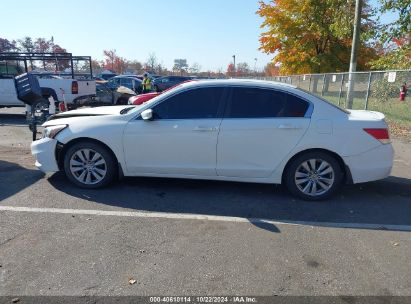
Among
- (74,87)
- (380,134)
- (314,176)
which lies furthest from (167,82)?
(380,134)

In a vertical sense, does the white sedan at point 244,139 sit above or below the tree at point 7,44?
below

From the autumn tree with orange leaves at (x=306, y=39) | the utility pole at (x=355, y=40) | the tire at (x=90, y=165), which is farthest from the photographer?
the autumn tree with orange leaves at (x=306, y=39)

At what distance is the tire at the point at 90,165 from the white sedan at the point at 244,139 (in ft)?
0.06

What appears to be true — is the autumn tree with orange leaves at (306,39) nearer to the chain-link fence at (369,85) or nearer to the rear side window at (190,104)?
the chain-link fence at (369,85)

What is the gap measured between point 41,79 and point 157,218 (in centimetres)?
1045

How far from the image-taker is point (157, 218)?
167 inches

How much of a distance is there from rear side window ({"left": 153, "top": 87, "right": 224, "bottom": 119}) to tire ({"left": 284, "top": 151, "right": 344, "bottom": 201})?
1.42 m

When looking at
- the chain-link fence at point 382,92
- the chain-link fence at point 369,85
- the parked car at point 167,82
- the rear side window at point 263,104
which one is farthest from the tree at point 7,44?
the rear side window at point 263,104

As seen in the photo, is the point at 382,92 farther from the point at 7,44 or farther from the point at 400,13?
the point at 7,44

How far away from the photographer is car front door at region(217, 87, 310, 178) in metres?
4.73

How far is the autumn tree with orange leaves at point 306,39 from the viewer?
79.3ft

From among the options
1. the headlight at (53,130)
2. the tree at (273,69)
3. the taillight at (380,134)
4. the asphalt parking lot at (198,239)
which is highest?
the tree at (273,69)

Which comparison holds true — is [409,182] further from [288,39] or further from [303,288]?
[288,39]

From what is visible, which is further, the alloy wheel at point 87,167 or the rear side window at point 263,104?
the alloy wheel at point 87,167
